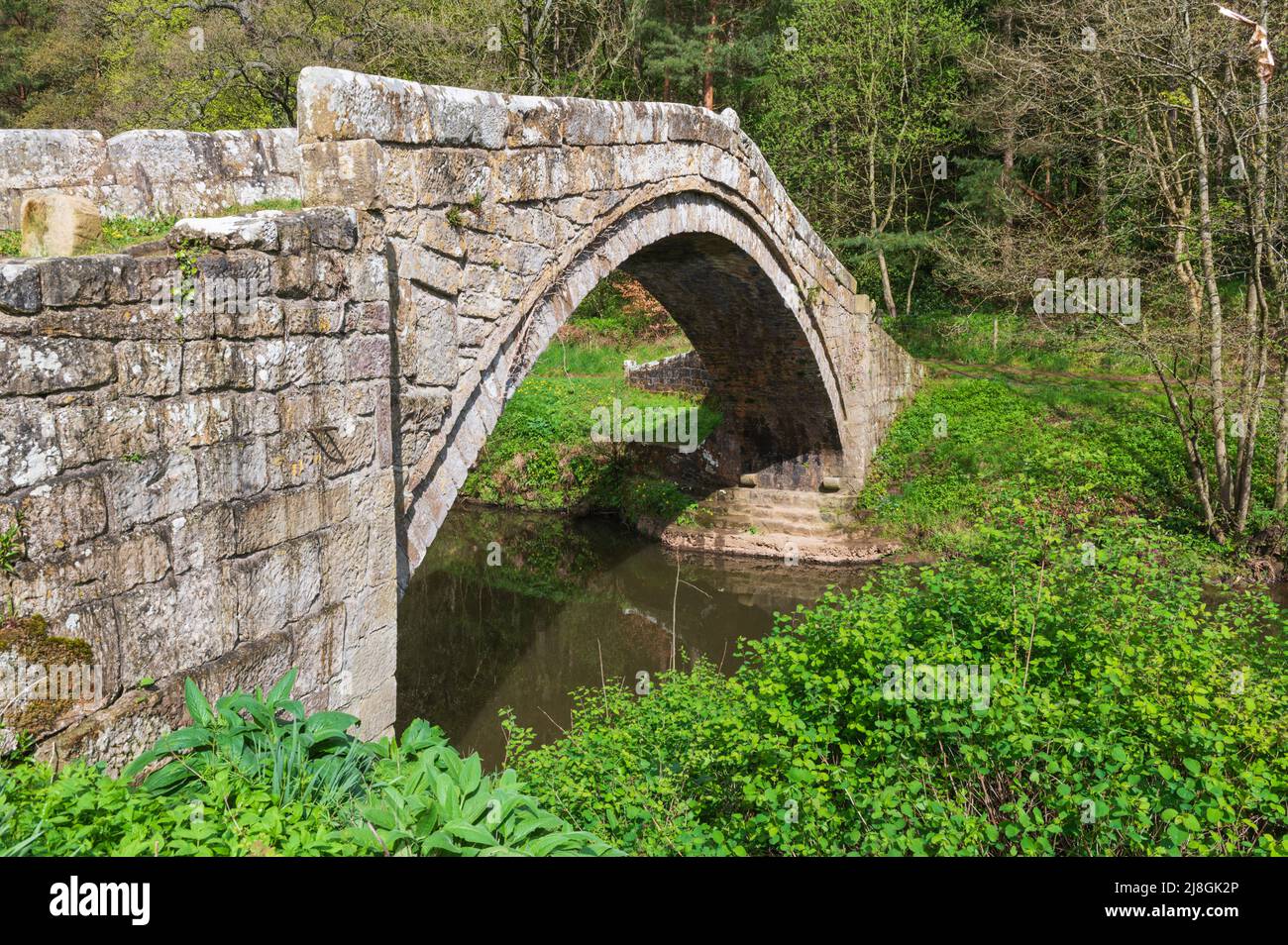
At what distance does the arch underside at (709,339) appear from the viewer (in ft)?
15.8

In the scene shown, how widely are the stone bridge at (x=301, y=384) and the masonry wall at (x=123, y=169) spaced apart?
17.2 inches

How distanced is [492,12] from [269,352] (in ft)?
54.6

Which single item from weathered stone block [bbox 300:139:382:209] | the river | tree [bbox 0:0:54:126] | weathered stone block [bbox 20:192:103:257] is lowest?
the river

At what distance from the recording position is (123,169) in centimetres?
399

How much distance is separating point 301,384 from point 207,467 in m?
0.50

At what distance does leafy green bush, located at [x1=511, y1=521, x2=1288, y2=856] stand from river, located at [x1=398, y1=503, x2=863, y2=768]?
2.31 metres

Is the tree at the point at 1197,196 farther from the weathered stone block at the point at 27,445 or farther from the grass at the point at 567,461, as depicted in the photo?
the weathered stone block at the point at 27,445

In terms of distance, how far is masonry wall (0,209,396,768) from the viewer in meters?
2.74

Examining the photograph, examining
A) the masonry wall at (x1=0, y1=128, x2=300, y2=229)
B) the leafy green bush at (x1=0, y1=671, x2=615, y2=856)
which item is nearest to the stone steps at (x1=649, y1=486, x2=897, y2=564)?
the masonry wall at (x1=0, y1=128, x2=300, y2=229)

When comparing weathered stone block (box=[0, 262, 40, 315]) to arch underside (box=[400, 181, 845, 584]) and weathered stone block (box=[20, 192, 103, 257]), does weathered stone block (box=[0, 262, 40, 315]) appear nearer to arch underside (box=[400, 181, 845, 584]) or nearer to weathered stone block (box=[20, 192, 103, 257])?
weathered stone block (box=[20, 192, 103, 257])

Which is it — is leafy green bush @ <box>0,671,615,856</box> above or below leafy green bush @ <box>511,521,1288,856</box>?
above

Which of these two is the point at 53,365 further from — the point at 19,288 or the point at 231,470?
the point at 231,470

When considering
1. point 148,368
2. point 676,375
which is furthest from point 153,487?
point 676,375

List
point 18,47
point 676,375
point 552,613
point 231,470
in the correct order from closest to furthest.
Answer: point 231,470
point 552,613
point 676,375
point 18,47
